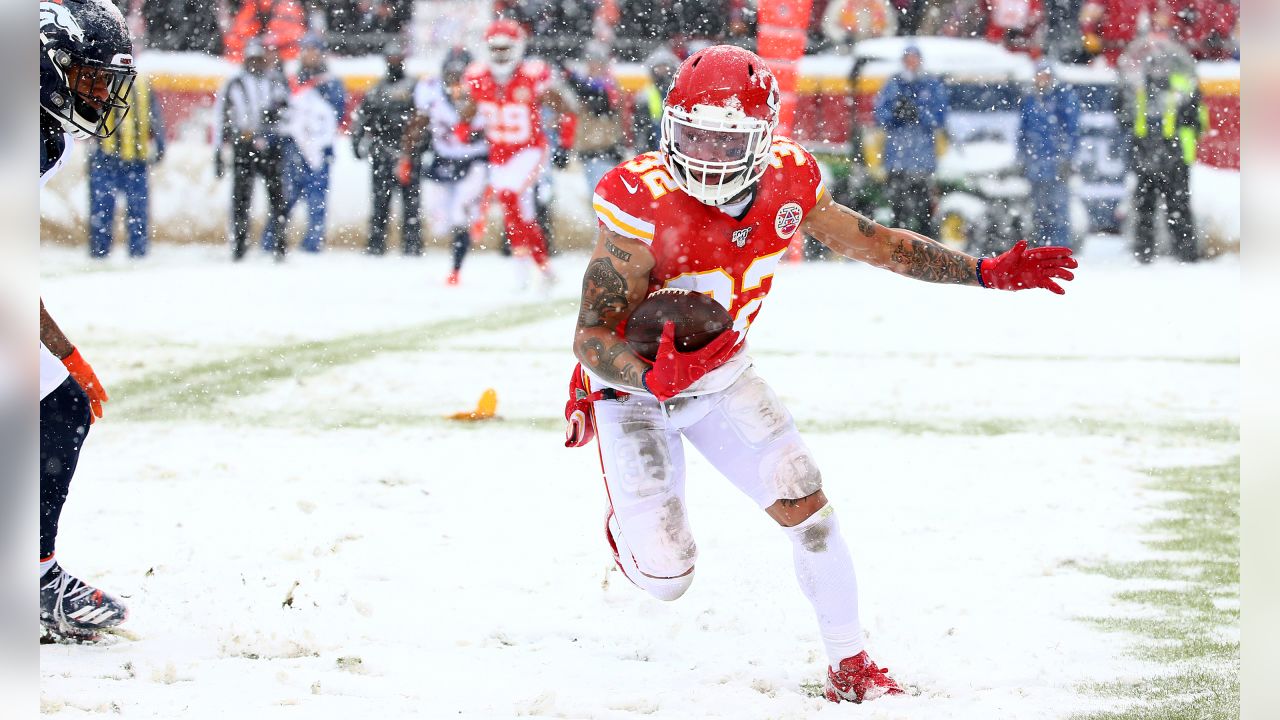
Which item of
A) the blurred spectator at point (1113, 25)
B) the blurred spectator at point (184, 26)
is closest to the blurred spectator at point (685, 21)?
the blurred spectator at point (1113, 25)

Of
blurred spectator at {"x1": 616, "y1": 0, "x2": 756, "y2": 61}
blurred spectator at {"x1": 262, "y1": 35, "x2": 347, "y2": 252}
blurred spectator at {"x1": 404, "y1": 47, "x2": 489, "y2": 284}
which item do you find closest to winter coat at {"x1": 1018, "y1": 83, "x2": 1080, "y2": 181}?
blurred spectator at {"x1": 616, "y1": 0, "x2": 756, "y2": 61}

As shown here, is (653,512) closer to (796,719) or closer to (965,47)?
(796,719)

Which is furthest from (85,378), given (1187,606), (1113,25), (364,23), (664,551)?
(1113,25)

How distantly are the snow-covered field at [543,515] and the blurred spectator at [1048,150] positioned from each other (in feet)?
9.99

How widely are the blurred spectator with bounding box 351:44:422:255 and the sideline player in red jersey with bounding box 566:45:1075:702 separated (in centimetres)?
1027

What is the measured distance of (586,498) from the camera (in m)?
5.58

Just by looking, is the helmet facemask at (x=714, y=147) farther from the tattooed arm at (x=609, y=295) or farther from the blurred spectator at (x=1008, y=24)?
the blurred spectator at (x=1008, y=24)

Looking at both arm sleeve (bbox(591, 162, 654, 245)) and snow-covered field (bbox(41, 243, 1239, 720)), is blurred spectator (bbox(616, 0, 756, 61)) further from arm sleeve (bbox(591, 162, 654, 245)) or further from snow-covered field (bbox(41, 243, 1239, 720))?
arm sleeve (bbox(591, 162, 654, 245))

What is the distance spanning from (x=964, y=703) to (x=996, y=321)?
25.5 ft

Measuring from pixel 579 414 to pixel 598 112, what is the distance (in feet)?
34.7

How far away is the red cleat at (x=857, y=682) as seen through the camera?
10.7 feet

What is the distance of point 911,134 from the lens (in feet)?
43.7

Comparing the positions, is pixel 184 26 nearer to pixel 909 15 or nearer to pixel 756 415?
pixel 909 15

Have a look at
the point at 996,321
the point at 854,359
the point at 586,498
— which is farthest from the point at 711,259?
the point at 996,321
